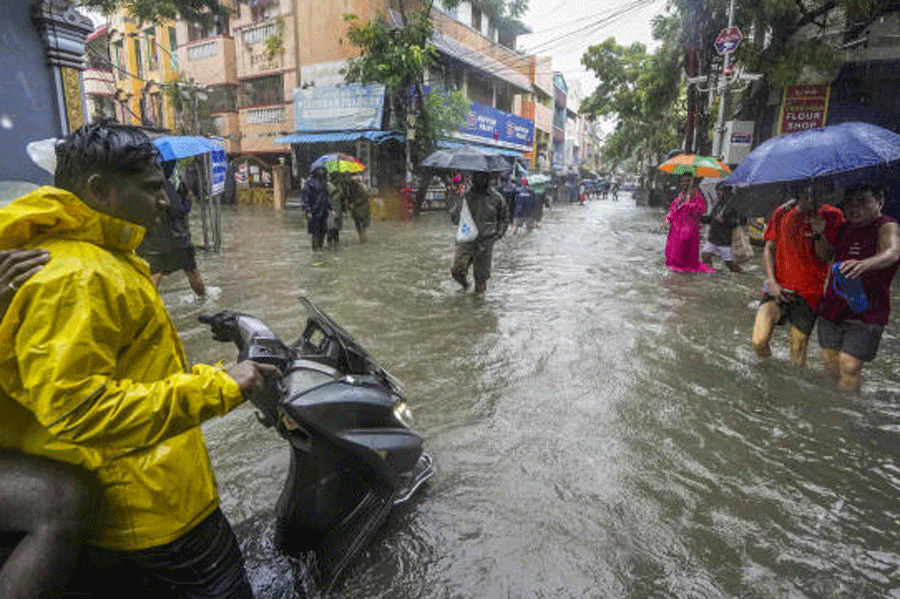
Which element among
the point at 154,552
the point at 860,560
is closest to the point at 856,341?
the point at 860,560

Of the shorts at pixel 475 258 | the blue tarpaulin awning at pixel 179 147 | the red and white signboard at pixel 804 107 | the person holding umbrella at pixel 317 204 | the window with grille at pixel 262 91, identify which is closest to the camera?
the blue tarpaulin awning at pixel 179 147

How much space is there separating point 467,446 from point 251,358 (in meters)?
2.00

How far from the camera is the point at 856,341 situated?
3.58 metres

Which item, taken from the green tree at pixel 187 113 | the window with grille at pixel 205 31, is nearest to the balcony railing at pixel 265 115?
Answer: the green tree at pixel 187 113

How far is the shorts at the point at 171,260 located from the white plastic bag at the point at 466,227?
303cm

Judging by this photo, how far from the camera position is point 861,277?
347 cm

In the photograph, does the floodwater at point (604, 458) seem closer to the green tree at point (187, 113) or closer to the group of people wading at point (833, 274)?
the group of people wading at point (833, 274)

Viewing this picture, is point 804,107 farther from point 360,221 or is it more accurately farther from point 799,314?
point 799,314

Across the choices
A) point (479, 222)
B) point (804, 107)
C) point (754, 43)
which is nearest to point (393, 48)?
point (754, 43)

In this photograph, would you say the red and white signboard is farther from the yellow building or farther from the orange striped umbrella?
the yellow building

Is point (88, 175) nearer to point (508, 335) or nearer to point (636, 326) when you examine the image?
point (508, 335)

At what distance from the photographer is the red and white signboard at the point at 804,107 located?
38.0ft

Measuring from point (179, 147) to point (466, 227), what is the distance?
3.49 m

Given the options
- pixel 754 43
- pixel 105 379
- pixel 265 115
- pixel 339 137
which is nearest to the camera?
pixel 105 379
